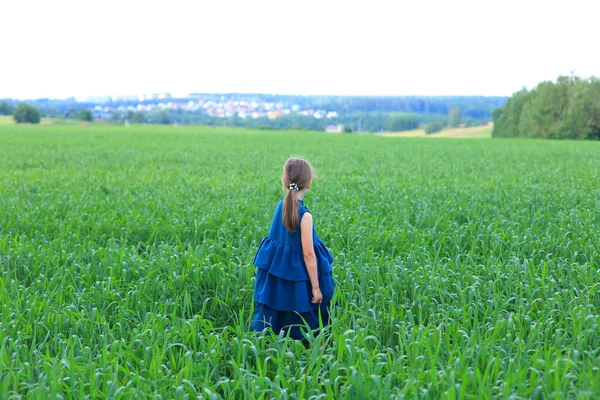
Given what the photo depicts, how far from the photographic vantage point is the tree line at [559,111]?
2361 inches

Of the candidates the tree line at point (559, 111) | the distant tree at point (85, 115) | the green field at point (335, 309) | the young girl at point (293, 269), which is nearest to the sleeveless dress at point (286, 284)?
the young girl at point (293, 269)

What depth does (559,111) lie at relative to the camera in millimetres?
65250

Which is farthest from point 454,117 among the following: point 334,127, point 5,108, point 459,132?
point 5,108

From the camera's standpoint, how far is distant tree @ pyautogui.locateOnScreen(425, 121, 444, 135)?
94.1 metres

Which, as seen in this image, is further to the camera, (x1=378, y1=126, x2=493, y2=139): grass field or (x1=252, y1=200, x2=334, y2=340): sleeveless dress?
(x1=378, y1=126, x2=493, y2=139): grass field

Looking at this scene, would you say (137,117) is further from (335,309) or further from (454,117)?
(335,309)

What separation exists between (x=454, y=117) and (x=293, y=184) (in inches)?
4031

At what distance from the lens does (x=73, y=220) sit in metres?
7.99

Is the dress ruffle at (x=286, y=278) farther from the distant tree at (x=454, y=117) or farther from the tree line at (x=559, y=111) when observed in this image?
the distant tree at (x=454, y=117)

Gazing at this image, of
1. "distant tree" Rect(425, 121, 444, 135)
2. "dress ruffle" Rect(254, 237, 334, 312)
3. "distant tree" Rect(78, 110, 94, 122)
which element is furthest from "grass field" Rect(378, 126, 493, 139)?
"dress ruffle" Rect(254, 237, 334, 312)

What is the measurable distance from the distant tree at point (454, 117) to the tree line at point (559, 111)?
18829 millimetres

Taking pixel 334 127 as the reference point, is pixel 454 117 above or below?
above

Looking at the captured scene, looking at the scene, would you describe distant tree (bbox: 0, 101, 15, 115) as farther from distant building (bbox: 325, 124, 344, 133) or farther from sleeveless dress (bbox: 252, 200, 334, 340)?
sleeveless dress (bbox: 252, 200, 334, 340)

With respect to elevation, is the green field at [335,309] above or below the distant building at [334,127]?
above
